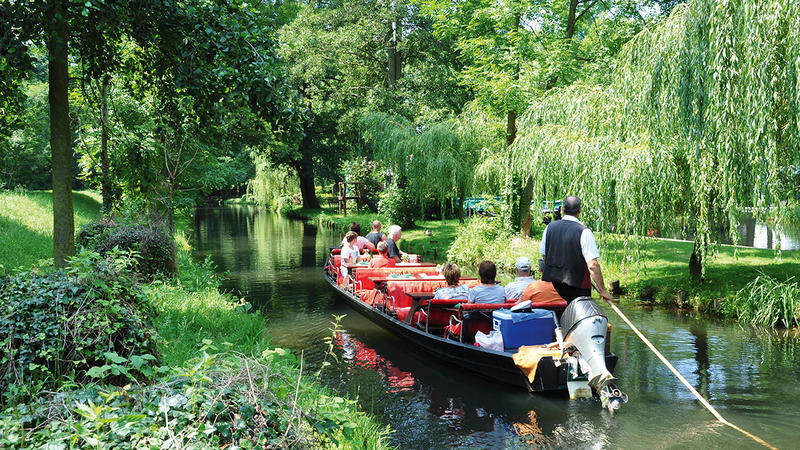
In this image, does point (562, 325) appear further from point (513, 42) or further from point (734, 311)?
point (513, 42)

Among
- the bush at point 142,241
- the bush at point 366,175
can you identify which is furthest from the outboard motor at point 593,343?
the bush at point 366,175

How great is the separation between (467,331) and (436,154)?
12597 millimetres

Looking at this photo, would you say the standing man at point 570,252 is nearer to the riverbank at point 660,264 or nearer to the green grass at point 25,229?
the riverbank at point 660,264

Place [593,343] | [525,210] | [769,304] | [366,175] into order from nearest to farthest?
[593,343]
[769,304]
[525,210]
[366,175]

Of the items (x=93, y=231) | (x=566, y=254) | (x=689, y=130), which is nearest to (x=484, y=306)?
(x=566, y=254)

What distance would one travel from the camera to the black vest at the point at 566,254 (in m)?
6.02

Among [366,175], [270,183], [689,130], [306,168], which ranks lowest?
[689,130]

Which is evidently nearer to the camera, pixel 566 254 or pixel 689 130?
pixel 566 254

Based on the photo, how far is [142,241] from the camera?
935 centimetres

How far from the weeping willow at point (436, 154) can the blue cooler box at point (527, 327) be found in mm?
12476

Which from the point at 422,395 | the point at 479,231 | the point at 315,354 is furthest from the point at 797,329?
the point at 479,231

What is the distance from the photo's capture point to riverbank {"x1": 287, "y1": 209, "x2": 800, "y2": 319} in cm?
1028

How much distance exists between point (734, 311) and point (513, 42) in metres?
10.3

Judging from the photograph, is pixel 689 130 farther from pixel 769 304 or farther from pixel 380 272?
pixel 380 272
